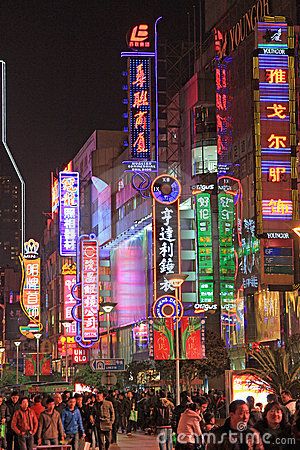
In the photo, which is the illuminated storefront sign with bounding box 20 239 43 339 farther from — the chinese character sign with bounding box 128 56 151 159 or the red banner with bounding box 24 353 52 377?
the chinese character sign with bounding box 128 56 151 159

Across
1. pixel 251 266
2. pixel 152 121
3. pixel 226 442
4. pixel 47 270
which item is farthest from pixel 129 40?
pixel 47 270

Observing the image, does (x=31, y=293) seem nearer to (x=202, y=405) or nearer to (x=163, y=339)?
(x=163, y=339)

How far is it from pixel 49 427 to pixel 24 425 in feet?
2.28

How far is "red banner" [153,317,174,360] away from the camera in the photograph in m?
32.4

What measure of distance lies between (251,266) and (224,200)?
21.4 ft

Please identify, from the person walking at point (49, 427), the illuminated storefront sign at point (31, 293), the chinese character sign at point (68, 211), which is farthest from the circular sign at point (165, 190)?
the illuminated storefront sign at point (31, 293)

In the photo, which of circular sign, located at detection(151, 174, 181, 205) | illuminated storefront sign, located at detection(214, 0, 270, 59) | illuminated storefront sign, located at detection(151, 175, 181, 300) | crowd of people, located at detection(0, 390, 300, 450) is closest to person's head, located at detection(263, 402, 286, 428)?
crowd of people, located at detection(0, 390, 300, 450)

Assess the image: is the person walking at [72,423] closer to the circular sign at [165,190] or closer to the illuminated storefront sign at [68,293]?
the circular sign at [165,190]

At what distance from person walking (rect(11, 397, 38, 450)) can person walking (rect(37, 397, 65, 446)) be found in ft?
1.04

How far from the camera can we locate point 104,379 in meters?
35.3

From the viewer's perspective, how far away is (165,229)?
181 feet

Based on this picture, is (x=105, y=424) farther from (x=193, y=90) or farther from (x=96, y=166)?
(x=96, y=166)

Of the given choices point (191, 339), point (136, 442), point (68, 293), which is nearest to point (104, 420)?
point (136, 442)

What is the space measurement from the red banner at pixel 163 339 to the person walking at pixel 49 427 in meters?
12.3
